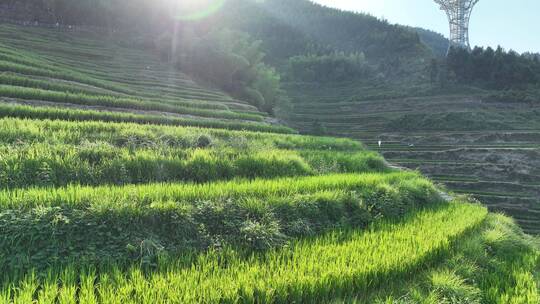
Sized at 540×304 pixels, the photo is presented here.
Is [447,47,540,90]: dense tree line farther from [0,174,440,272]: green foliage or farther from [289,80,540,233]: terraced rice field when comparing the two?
[0,174,440,272]: green foliage

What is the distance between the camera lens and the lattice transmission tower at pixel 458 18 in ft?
229

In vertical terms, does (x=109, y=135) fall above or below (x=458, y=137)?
above

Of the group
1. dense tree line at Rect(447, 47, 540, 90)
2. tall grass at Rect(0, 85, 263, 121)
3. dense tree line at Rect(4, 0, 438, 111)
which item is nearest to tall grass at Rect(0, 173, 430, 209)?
tall grass at Rect(0, 85, 263, 121)

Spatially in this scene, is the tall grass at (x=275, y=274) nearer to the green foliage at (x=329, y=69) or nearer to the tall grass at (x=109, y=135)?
the tall grass at (x=109, y=135)

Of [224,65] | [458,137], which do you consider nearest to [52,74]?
[224,65]

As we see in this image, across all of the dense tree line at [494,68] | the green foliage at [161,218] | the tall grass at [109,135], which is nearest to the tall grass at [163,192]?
the green foliage at [161,218]

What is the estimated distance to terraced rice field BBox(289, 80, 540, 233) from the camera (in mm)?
30609

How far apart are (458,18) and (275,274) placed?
81.1 m

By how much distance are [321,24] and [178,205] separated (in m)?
139

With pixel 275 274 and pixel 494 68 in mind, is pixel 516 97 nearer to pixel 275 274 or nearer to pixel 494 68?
pixel 494 68

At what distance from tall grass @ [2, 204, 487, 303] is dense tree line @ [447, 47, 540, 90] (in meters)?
64.2

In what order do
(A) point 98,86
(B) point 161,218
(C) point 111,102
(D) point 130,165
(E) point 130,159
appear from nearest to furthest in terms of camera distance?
(B) point 161,218
(D) point 130,165
(E) point 130,159
(C) point 111,102
(A) point 98,86

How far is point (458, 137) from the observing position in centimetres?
4422

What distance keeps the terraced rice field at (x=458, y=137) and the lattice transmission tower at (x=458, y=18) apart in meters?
22.0
